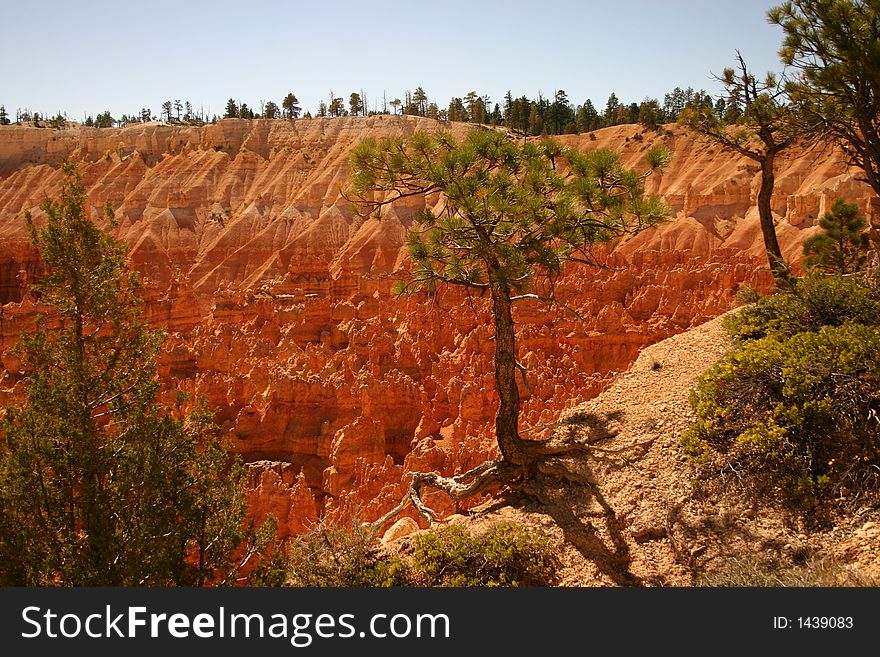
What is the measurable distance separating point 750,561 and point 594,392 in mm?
14163

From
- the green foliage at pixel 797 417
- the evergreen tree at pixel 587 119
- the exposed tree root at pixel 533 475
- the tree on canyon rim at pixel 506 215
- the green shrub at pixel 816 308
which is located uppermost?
the evergreen tree at pixel 587 119

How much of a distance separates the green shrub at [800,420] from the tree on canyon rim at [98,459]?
6.18 metres

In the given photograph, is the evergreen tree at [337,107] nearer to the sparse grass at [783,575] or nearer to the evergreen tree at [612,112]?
the evergreen tree at [612,112]

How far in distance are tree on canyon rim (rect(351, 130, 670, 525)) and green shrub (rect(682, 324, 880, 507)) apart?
6.41ft

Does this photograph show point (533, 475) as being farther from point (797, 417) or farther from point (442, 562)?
point (797, 417)

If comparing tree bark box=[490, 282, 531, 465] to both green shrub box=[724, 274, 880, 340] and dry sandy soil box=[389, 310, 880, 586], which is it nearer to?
dry sandy soil box=[389, 310, 880, 586]

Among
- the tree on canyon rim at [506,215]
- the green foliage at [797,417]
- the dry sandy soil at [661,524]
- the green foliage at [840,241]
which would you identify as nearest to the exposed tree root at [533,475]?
the tree on canyon rim at [506,215]

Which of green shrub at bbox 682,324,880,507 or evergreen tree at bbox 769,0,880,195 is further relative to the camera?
evergreen tree at bbox 769,0,880,195

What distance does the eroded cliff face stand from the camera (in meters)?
22.8

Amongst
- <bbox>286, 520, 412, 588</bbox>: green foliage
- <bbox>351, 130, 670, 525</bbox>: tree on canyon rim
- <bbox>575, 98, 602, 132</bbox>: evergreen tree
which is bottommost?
<bbox>286, 520, 412, 588</bbox>: green foliage

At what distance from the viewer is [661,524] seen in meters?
7.81

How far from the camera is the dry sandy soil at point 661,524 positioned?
6605 millimetres

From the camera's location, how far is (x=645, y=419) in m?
9.64

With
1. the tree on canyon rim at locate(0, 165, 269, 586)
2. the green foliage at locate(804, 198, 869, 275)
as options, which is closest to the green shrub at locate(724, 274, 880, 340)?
the green foliage at locate(804, 198, 869, 275)
